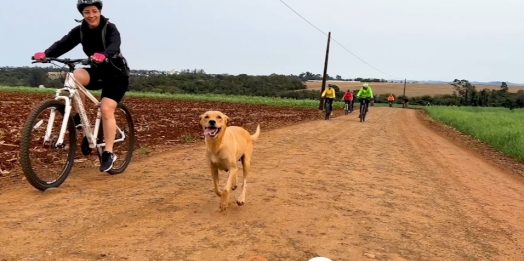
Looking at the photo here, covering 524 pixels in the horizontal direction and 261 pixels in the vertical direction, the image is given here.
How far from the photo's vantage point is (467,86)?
103m

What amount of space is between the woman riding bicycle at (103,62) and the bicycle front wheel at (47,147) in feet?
1.22

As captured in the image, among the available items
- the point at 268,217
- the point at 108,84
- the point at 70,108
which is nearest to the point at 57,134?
the point at 70,108

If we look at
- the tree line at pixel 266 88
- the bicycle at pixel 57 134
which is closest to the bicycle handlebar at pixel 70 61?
the bicycle at pixel 57 134

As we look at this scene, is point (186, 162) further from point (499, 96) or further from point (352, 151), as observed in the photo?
point (499, 96)

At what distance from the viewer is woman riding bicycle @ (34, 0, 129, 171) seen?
5332 mm

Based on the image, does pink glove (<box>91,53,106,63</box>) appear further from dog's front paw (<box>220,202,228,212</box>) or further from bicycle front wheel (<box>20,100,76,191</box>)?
dog's front paw (<box>220,202,228,212</box>)

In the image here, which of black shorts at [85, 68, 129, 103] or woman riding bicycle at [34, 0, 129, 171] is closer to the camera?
woman riding bicycle at [34, 0, 129, 171]

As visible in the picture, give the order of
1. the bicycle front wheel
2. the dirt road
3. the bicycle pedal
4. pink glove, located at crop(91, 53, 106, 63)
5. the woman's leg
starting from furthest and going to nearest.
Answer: the bicycle pedal, the woman's leg, pink glove, located at crop(91, 53, 106, 63), the bicycle front wheel, the dirt road

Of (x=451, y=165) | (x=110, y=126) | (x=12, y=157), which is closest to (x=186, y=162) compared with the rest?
(x=110, y=126)

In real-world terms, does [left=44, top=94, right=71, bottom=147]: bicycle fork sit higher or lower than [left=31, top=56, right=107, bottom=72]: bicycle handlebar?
lower

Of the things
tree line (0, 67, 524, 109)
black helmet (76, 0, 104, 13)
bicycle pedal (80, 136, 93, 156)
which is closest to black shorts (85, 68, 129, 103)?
bicycle pedal (80, 136, 93, 156)

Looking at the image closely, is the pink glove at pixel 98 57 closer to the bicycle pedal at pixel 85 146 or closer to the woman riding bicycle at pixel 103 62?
the woman riding bicycle at pixel 103 62

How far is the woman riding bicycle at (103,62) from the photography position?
210 inches

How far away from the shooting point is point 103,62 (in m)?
5.24
